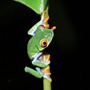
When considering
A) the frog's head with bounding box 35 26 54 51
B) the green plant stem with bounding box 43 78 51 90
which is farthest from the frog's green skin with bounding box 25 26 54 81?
the green plant stem with bounding box 43 78 51 90

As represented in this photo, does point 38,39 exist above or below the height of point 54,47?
above

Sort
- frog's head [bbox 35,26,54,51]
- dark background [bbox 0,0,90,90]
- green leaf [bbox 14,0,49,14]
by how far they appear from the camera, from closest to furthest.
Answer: green leaf [bbox 14,0,49,14] < frog's head [bbox 35,26,54,51] < dark background [bbox 0,0,90,90]

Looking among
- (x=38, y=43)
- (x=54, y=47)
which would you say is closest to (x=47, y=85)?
(x=38, y=43)

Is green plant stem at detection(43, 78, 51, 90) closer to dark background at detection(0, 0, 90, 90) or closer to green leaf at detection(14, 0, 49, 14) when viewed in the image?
green leaf at detection(14, 0, 49, 14)

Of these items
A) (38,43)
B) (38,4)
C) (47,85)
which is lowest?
(47,85)

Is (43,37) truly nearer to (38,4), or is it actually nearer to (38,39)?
(38,39)

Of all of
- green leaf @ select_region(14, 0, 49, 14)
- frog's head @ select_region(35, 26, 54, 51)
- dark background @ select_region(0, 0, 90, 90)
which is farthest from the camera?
dark background @ select_region(0, 0, 90, 90)
